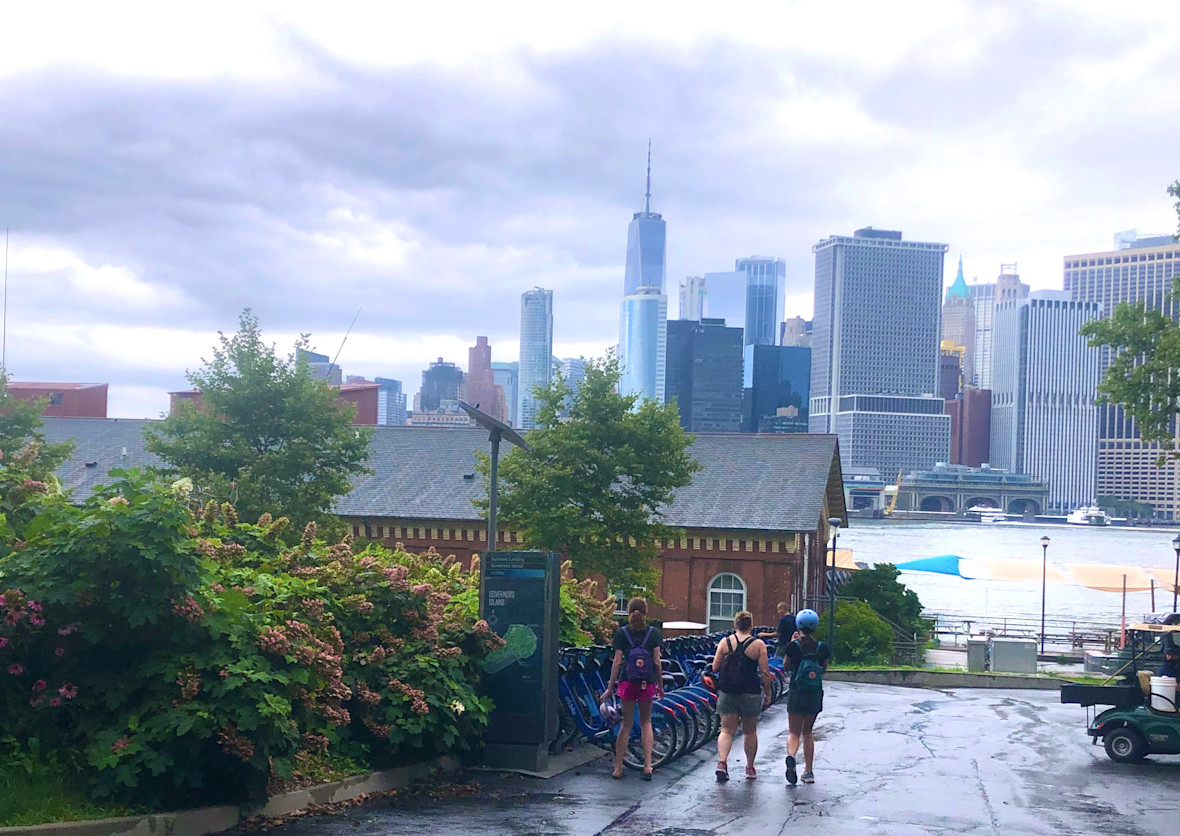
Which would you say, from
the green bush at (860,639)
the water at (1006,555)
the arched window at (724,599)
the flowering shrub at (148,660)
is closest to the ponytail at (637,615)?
the flowering shrub at (148,660)

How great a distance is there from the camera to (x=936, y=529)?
188 m

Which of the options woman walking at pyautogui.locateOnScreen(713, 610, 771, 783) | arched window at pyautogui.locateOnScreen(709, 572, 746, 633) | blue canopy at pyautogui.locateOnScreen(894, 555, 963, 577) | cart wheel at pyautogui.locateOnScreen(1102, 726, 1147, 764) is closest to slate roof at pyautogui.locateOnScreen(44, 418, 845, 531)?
arched window at pyautogui.locateOnScreen(709, 572, 746, 633)

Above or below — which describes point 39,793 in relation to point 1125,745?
above

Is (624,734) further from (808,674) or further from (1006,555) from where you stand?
(1006,555)

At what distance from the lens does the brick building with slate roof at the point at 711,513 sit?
38219 mm

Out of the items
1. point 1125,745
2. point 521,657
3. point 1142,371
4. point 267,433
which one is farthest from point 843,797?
point 267,433

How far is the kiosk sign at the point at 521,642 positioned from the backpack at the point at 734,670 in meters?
1.78

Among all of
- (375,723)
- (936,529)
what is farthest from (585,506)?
(936,529)

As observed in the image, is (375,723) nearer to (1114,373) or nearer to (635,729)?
(635,729)

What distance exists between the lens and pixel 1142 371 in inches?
938

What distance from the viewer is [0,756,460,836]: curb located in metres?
7.86

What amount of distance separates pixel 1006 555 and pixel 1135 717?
12600cm

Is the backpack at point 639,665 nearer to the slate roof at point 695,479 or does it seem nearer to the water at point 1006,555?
the slate roof at point 695,479

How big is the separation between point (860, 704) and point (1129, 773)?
24.5ft
